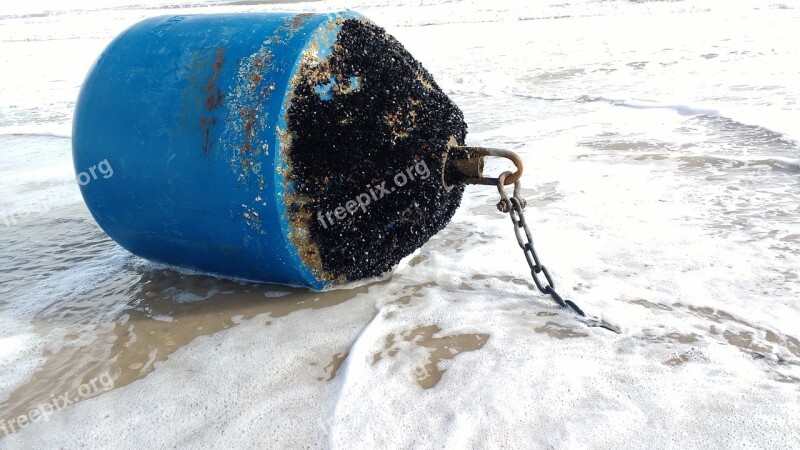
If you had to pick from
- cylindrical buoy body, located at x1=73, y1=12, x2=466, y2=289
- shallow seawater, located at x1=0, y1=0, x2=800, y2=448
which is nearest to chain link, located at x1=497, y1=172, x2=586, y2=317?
shallow seawater, located at x1=0, y1=0, x2=800, y2=448

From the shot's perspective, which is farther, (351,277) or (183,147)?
(351,277)

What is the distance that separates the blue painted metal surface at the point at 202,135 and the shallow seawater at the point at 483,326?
38 cm

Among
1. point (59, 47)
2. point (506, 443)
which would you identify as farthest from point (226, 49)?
point (59, 47)

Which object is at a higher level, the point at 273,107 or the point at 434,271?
the point at 273,107

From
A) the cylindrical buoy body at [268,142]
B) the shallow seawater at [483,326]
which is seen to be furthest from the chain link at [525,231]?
the cylindrical buoy body at [268,142]

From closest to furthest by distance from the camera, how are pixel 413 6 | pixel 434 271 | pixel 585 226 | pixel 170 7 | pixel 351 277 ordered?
pixel 351 277
pixel 434 271
pixel 585 226
pixel 413 6
pixel 170 7

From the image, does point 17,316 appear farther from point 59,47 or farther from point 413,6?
point 413,6

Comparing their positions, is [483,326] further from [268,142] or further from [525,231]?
[268,142]

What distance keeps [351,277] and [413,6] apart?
16832mm

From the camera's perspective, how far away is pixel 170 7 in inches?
970

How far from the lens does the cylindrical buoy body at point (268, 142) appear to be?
8.53ft

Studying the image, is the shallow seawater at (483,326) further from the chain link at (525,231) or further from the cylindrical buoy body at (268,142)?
the cylindrical buoy body at (268,142)

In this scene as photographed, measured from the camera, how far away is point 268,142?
100 inches

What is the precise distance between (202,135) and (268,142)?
0.32 meters
